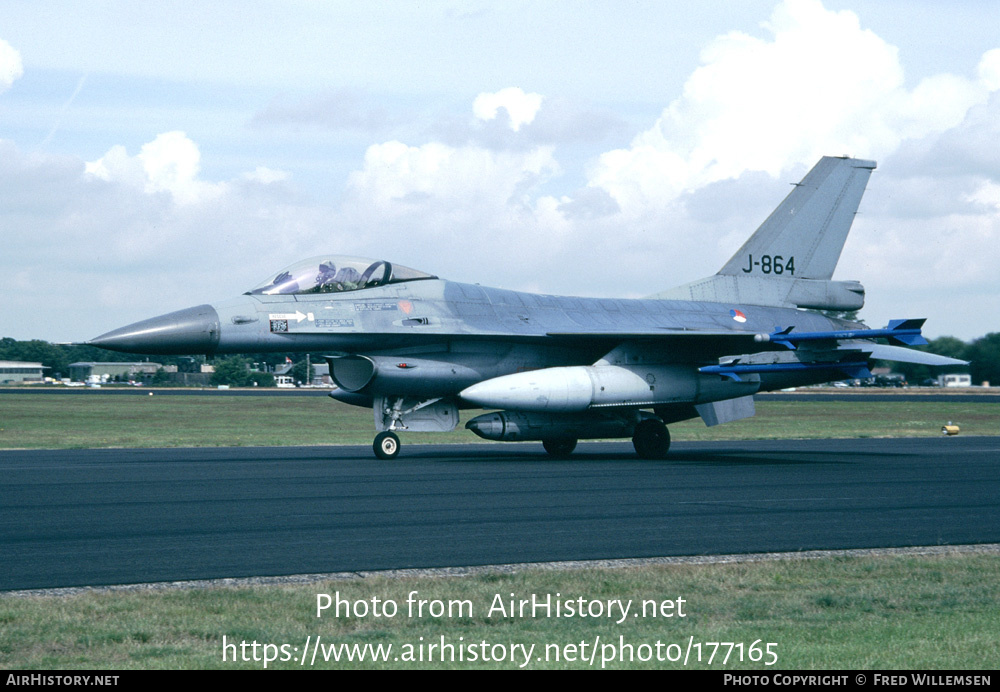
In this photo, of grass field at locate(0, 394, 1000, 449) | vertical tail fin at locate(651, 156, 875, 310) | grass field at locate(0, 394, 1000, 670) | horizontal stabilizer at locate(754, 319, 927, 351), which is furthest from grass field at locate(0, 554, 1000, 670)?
Result: grass field at locate(0, 394, 1000, 449)

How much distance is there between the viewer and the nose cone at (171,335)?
680 inches

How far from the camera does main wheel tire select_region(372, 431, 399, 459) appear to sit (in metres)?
19.0

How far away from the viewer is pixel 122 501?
12.1m

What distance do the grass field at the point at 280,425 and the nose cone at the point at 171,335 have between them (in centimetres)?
703

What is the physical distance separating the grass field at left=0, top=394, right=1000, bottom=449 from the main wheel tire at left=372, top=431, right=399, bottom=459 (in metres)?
6.31

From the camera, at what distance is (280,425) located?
36125 mm

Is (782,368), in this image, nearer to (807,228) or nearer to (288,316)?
(807,228)

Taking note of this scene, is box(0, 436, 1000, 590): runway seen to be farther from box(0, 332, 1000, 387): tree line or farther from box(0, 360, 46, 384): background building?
box(0, 360, 46, 384): background building

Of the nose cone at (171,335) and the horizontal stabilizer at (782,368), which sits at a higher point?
the nose cone at (171,335)

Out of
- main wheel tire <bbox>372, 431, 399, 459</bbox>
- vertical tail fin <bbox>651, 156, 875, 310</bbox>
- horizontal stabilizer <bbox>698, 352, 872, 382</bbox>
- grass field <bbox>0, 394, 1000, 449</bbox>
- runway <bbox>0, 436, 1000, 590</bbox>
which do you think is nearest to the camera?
runway <bbox>0, 436, 1000, 590</bbox>

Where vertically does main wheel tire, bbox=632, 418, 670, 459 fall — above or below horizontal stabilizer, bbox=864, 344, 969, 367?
below

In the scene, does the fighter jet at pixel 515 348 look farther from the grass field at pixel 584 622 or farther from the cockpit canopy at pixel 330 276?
the grass field at pixel 584 622

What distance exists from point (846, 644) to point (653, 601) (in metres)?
1.50

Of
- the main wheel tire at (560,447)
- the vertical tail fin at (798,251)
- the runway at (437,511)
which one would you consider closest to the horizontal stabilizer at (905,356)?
the runway at (437,511)
